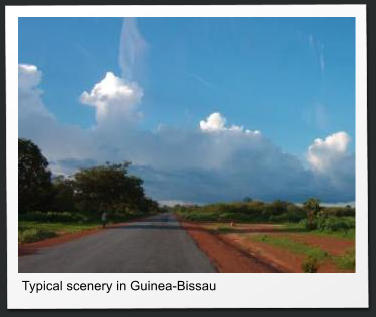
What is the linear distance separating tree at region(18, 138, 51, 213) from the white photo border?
2.17 ft

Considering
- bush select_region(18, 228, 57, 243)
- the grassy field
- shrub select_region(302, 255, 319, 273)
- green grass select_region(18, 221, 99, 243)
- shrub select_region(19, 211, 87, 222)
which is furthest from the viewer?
shrub select_region(19, 211, 87, 222)

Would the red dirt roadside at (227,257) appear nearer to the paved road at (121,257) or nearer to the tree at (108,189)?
the paved road at (121,257)

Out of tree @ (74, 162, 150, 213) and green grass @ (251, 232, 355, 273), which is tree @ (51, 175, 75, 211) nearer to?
tree @ (74, 162, 150, 213)

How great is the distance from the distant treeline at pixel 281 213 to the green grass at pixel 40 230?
439cm

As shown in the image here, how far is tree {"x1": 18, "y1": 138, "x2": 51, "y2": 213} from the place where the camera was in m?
17.9

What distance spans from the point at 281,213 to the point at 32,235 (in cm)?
763

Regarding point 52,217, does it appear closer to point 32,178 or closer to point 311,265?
point 32,178

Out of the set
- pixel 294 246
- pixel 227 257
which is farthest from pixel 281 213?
pixel 227 257

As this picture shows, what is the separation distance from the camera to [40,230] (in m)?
20.4

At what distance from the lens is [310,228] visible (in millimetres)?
19984

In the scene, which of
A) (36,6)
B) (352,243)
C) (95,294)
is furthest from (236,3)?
(95,294)

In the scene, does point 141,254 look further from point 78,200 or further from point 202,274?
point 78,200

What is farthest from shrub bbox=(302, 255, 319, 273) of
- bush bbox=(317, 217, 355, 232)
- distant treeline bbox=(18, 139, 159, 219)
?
distant treeline bbox=(18, 139, 159, 219)

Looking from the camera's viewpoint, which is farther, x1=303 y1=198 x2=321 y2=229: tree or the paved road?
x1=303 y1=198 x2=321 y2=229: tree
